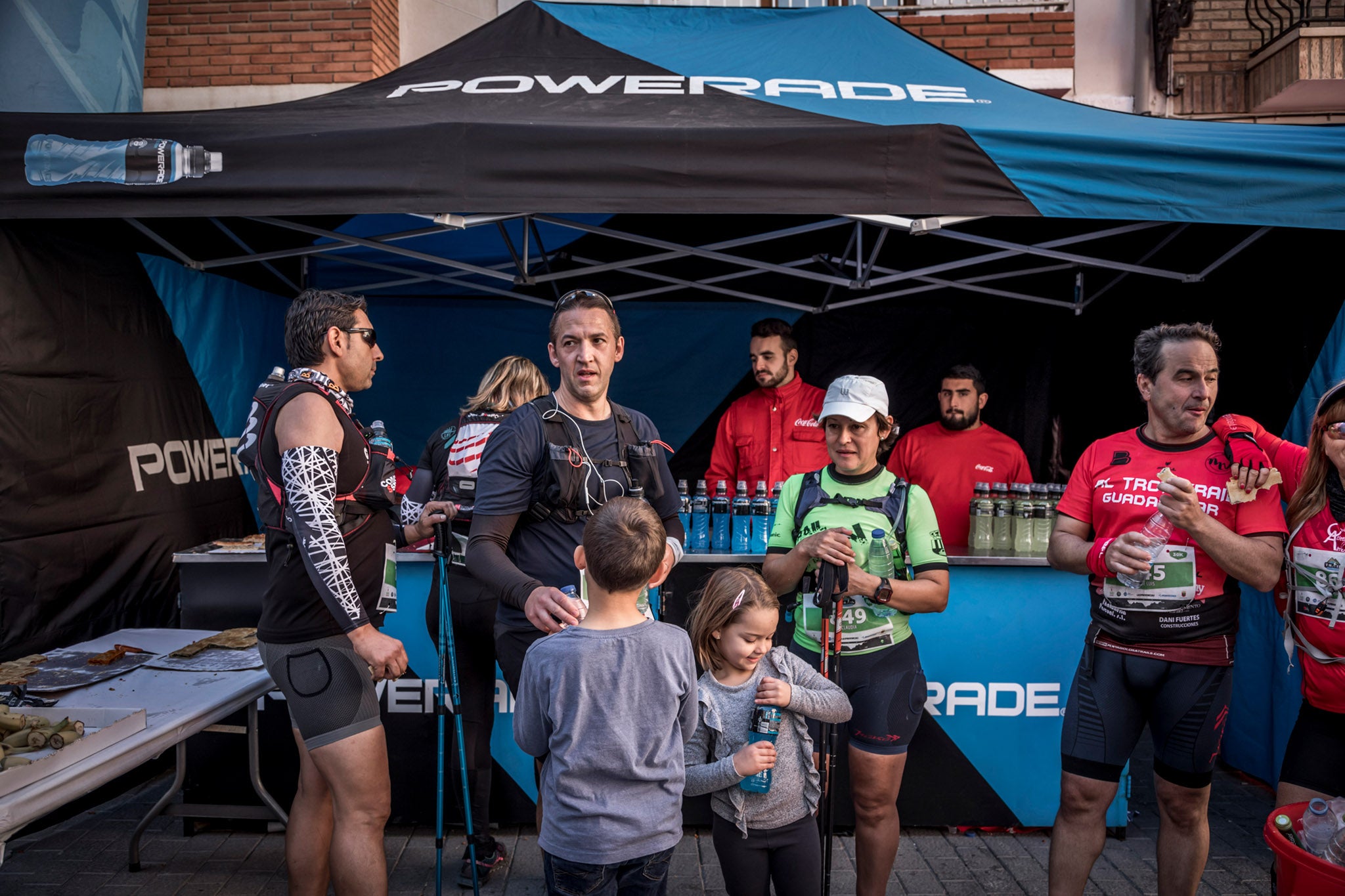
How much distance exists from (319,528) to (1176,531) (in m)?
2.37

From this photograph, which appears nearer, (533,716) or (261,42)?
(533,716)

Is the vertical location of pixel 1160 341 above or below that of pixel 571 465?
above

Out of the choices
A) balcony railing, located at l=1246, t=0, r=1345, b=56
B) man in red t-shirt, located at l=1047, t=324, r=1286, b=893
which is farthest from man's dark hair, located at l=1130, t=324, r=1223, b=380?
balcony railing, located at l=1246, t=0, r=1345, b=56

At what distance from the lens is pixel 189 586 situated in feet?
12.6

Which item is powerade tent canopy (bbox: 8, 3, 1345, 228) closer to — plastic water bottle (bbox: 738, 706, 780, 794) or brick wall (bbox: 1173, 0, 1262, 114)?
plastic water bottle (bbox: 738, 706, 780, 794)

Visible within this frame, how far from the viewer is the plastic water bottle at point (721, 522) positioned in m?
3.81

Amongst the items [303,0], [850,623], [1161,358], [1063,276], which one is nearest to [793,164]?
[1161,358]

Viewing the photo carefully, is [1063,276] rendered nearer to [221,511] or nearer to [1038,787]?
[1038,787]

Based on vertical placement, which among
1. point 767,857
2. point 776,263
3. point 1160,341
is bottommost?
point 767,857

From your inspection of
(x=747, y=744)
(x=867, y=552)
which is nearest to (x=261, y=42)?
(x=867, y=552)

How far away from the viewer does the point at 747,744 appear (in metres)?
2.19

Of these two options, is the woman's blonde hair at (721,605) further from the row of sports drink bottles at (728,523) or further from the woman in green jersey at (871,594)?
the row of sports drink bottles at (728,523)

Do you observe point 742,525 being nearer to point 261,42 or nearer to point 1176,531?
point 1176,531

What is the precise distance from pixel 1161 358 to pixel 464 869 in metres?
2.98
